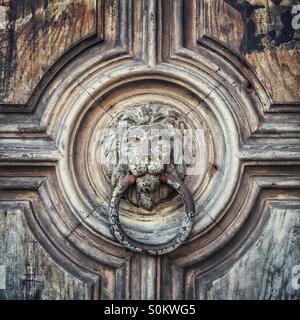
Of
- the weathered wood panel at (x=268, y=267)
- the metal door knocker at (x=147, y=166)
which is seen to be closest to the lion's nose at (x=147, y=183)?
the metal door knocker at (x=147, y=166)

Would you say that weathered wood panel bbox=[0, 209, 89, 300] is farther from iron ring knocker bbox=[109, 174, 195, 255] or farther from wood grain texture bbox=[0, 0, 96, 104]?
wood grain texture bbox=[0, 0, 96, 104]

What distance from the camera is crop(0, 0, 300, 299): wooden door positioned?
5.91 feet

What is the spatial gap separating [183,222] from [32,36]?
47cm

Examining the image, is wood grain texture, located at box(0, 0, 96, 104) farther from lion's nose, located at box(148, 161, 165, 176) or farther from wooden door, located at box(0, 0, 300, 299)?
lion's nose, located at box(148, 161, 165, 176)

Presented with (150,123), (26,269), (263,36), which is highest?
(263,36)

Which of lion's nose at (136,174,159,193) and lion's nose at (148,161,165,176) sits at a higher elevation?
lion's nose at (148,161,165,176)

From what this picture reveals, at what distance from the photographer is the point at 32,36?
183 cm

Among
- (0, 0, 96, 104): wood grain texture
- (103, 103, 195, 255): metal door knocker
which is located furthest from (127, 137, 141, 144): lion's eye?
(0, 0, 96, 104): wood grain texture

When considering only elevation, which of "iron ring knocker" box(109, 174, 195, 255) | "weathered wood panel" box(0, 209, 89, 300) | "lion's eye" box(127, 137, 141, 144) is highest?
"lion's eye" box(127, 137, 141, 144)

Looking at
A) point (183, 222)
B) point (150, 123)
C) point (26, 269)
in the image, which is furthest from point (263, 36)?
point (26, 269)

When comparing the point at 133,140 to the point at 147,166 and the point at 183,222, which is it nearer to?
the point at 147,166

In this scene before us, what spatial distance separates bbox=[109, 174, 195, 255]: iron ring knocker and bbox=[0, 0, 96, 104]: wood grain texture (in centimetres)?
27
